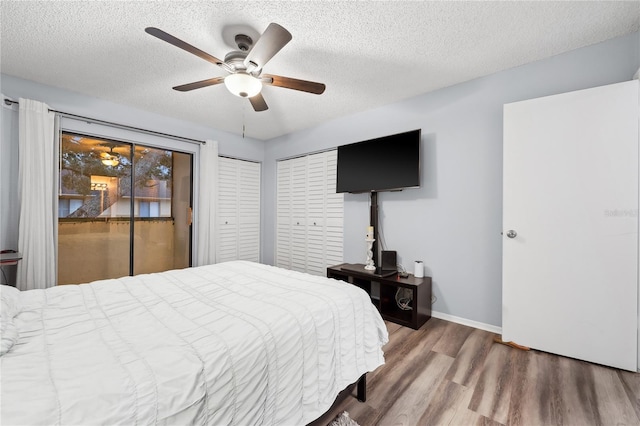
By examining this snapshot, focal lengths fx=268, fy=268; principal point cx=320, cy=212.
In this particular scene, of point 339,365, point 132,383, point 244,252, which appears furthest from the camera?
point 244,252

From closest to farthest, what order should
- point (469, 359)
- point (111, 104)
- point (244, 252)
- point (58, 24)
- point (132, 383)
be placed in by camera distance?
point (132, 383)
point (58, 24)
point (469, 359)
point (111, 104)
point (244, 252)

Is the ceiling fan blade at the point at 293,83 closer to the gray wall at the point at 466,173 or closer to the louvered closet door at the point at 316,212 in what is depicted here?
the gray wall at the point at 466,173

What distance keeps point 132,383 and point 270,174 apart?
4220 millimetres

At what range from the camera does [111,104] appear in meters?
3.24

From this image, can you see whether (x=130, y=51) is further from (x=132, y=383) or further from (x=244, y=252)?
(x=244, y=252)

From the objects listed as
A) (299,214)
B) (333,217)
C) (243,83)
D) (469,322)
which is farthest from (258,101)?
(469,322)

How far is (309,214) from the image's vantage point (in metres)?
4.23

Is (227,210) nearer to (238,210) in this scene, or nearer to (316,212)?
(238,210)

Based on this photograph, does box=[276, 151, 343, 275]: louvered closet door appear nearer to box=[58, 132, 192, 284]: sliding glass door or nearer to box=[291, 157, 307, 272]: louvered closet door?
box=[291, 157, 307, 272]: louvered closet door

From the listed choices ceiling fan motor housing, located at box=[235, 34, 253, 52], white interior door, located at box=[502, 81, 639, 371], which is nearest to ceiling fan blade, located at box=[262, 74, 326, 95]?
ceiling fan motor housing, located at box=[235, 34, 253, 52]

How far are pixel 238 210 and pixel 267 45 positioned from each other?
3.23 meters

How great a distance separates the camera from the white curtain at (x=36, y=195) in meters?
2.62

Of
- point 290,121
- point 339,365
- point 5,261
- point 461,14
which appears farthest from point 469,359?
point 5,261

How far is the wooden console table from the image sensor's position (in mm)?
2676
